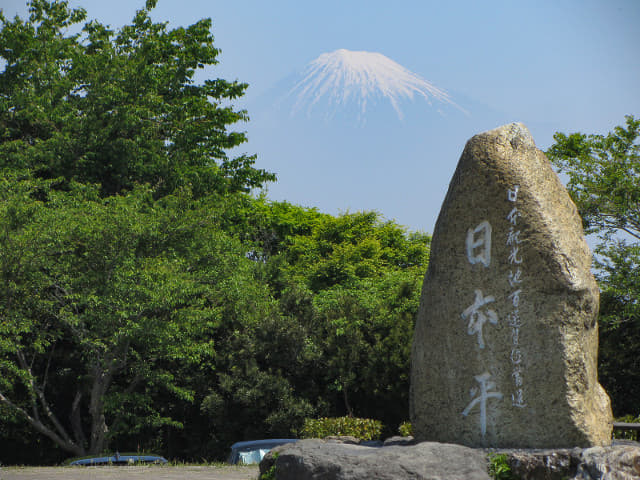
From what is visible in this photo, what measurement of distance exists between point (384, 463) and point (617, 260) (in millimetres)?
12535

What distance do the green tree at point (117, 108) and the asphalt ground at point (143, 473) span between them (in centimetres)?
966

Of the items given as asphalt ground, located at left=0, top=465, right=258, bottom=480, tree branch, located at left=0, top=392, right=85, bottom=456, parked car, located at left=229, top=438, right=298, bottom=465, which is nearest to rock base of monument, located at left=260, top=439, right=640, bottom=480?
asphalt ground, located at left=0, top=465, right=258, bottom=480

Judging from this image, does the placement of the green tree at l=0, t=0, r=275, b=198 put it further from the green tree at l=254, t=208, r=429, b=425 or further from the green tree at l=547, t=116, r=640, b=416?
the green tree at l=547, t=116, r=640, b=416

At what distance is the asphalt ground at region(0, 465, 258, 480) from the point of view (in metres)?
8.30

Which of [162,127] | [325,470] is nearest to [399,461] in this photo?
[325,470]

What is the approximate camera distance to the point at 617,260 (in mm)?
16094

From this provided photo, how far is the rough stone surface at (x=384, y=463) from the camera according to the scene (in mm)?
5199

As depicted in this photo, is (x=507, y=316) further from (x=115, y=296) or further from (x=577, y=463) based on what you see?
(x=115, y=296)

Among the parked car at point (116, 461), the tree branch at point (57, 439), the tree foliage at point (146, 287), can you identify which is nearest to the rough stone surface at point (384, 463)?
the parked car at point (116, 461)

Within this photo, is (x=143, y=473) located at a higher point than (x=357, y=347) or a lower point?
lower

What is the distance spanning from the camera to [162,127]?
2061 cm

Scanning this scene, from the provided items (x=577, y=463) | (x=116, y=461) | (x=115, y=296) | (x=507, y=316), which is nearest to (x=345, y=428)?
(x=116, y=461)

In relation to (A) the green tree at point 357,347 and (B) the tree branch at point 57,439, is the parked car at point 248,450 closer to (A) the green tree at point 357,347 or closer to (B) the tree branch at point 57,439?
(A) the green tree at point 357,347

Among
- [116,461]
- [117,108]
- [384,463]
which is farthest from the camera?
[117,108]
